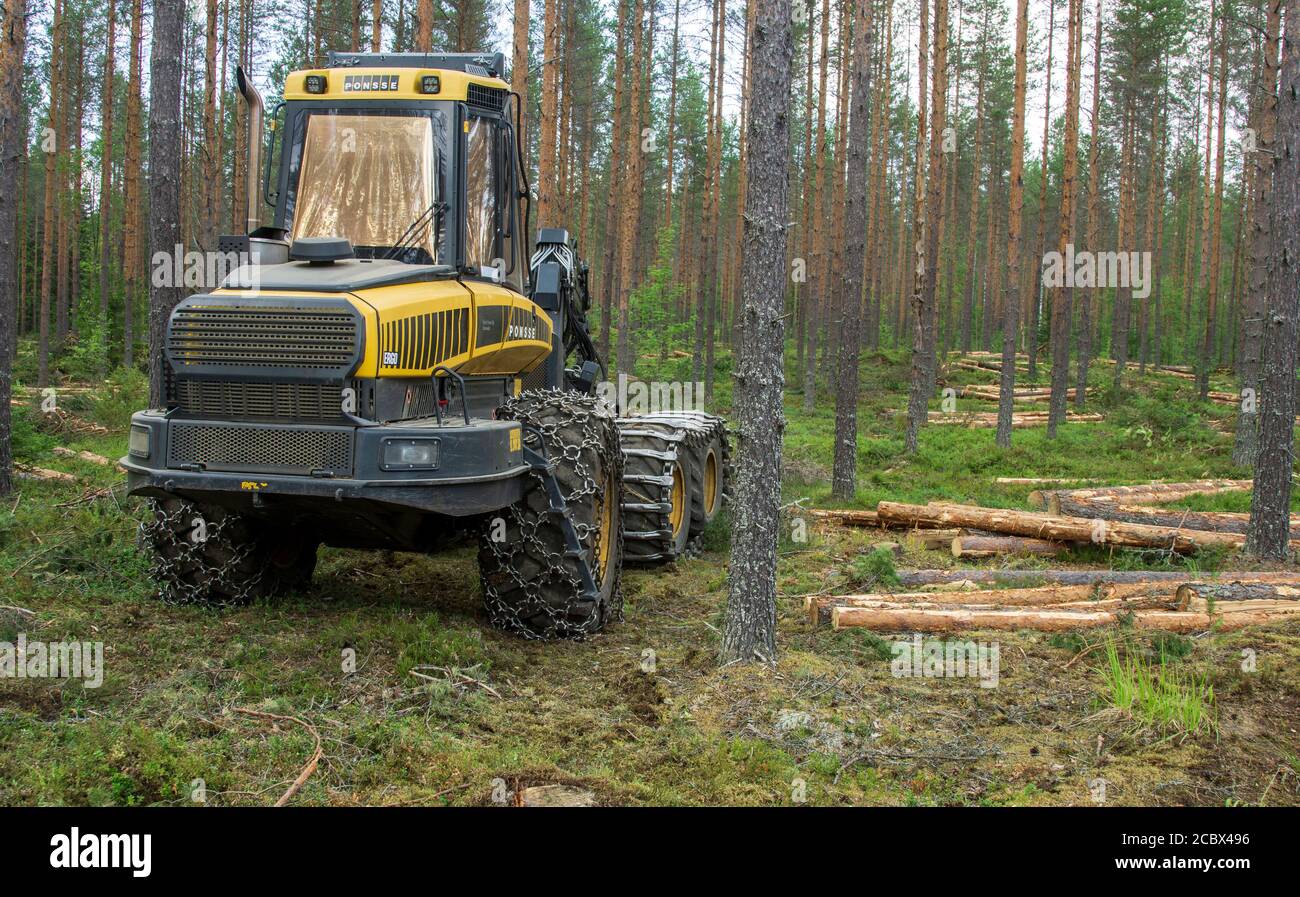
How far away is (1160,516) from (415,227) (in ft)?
28.8

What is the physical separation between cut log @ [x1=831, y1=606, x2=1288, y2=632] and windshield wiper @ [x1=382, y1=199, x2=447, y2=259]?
3.93 meters

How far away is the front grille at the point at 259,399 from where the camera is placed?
19.9ft

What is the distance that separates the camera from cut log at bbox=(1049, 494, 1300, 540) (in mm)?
11031

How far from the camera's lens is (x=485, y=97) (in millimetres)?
7254

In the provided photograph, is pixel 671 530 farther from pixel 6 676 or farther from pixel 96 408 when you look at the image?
pixel 96 408

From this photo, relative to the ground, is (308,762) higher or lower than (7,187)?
lower

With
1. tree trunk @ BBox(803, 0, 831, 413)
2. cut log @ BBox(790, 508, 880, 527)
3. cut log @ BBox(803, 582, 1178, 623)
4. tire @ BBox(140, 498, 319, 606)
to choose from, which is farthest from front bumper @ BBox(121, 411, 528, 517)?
tree trunk @ BBox(803, 0, 831, 413)

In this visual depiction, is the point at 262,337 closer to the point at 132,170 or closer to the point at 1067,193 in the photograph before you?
the point at 1067,193

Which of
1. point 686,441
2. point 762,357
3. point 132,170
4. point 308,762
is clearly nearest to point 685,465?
point 686,441

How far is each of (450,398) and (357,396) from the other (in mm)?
939

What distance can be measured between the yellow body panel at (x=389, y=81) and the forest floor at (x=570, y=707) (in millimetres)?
3544

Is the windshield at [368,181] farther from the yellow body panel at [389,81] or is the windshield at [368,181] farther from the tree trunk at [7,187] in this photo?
the tree trunk at [7,187]

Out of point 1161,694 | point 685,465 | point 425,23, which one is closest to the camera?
point 1161,694

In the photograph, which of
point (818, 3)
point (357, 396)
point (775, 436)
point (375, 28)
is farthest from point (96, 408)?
point (818, 3)
